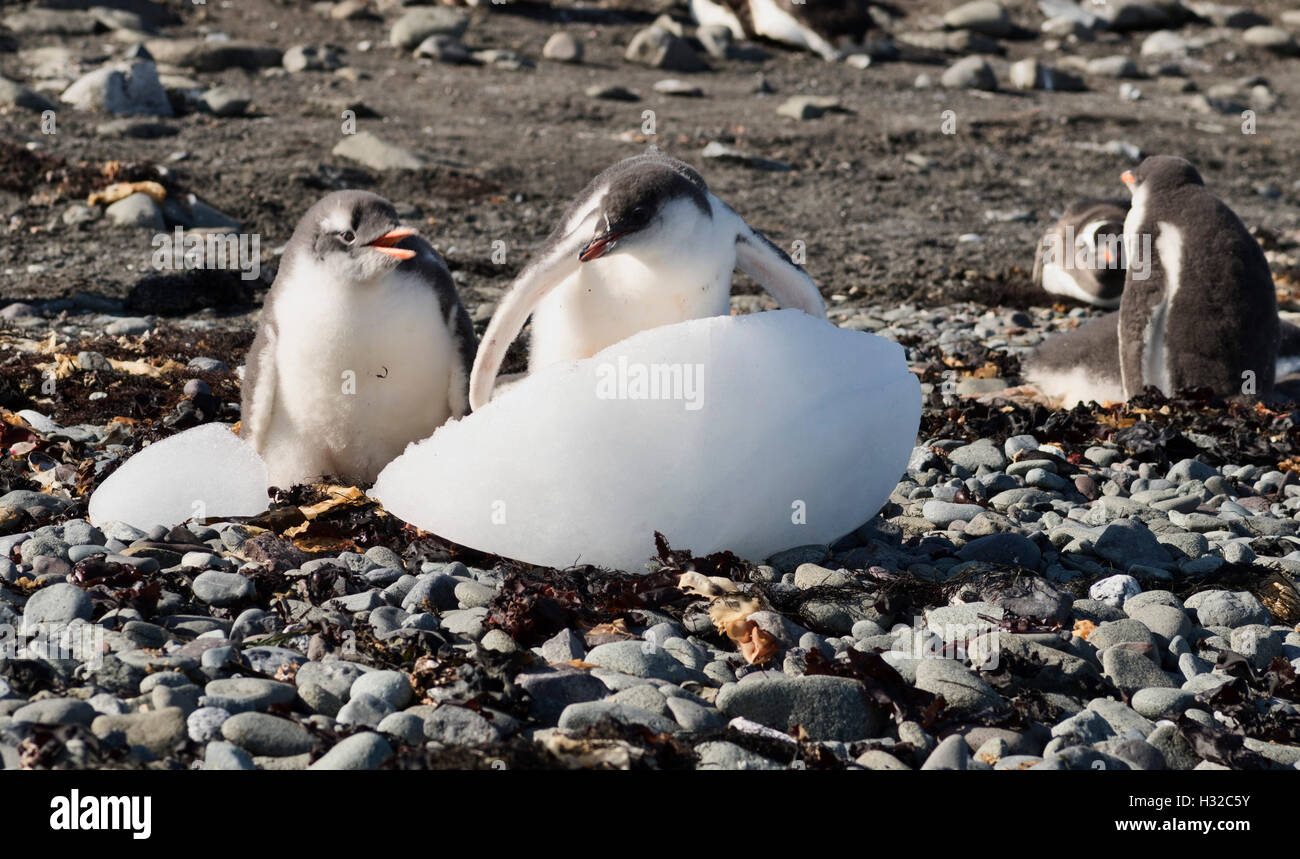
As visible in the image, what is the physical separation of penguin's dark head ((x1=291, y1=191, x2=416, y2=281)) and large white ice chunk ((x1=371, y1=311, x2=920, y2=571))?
77 cm

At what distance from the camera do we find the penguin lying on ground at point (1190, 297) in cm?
705

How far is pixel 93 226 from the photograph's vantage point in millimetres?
10227

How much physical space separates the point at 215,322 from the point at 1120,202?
612cm

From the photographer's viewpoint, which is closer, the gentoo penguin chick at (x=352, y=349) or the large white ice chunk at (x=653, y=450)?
the large white ice chunk at (x=653, y=450)

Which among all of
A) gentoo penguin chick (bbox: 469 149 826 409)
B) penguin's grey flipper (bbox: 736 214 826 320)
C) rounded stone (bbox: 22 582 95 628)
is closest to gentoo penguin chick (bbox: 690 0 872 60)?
penguin's grey flipper (bbox: 736 214 826 320)

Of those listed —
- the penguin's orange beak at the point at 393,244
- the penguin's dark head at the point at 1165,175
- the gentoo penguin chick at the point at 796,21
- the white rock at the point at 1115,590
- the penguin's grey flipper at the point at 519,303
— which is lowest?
the white rock at the point at 1115,590

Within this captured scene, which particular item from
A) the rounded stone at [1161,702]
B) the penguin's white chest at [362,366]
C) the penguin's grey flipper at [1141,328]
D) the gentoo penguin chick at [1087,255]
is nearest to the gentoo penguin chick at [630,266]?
the penguin's white chest at [362,366]

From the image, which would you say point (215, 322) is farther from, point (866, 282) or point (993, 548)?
point (993, 548)

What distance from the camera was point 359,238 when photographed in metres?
4.49

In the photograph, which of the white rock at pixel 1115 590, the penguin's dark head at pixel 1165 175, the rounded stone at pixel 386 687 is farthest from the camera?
the penguin's dark head at pixel 1165 175

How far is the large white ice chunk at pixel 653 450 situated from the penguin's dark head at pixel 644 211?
46 centimetres

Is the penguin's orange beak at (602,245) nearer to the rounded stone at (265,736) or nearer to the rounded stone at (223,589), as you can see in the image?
the rounded stone at (223,589)

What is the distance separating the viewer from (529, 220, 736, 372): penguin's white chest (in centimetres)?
439

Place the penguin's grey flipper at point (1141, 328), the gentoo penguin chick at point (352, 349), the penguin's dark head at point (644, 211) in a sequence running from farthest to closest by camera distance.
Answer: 1. the penguin's grey flipper at point (1141, 328)
2. the gentoo penguin chick at point (352, 349)
3. the penguin's dark head at point (644, 211)
